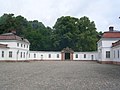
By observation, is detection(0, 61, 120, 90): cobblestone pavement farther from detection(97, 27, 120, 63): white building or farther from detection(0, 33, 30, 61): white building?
detection(0, 33, 30, 61): white building

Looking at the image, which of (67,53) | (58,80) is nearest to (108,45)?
(67,53)

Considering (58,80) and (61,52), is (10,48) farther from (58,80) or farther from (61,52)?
(58,80)

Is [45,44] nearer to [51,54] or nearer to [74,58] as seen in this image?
[51,54]

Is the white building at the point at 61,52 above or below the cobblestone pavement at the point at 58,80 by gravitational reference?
above

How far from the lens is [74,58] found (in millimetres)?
64688

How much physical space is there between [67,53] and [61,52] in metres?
1.69

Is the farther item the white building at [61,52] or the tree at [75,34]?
the tree at [75,34]

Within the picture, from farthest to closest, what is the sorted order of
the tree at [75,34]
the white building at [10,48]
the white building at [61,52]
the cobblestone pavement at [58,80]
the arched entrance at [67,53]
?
1. the tree at [75,34]
2. the arched entrance at [67,53]
3. the white building at [10,48]
4. the white building at [61,52]
5. the cobblestone pavement at [58,80]

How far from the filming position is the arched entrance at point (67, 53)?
2489 inches

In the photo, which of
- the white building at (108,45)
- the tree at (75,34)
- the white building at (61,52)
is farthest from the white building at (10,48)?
the tree at (75,34)

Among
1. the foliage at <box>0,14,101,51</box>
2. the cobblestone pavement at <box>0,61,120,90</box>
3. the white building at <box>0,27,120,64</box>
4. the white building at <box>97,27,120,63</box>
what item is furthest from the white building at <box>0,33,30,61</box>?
the cobblestone pavement at <box>0,61,120,90</box>

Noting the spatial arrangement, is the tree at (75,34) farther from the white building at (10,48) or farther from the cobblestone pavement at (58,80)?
the cobblestone pavement at (58,80)

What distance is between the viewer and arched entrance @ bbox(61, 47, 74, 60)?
63.2 meters

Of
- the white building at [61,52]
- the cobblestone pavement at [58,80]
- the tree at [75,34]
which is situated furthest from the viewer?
the tree at [75,34]
